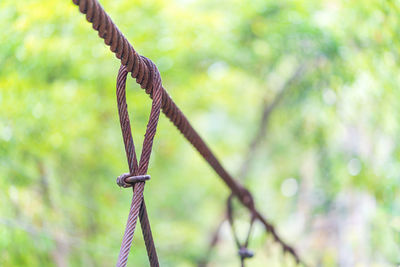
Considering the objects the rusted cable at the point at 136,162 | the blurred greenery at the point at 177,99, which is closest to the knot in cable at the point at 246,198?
the blurred greenery at the point at 177,99

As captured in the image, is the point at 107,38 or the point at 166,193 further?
the point at 166,193

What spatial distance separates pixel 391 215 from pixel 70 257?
1.15m

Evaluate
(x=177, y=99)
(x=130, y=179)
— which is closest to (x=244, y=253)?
(x=130, y=179)

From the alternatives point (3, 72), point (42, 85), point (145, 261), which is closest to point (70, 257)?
point (145, 261)

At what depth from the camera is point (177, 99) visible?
1.77 metres

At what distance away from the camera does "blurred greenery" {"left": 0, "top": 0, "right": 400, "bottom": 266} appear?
103cm

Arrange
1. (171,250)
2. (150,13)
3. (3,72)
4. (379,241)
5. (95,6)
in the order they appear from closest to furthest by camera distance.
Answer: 1. (95,6)
2. (3,72)
3. (150,13)
4. (379,241)
5. (171,250)

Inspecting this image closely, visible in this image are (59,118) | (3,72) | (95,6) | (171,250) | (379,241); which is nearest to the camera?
(95,6)

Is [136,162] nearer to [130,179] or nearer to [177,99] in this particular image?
[130,179]

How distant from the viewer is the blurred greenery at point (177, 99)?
1030 millimetres

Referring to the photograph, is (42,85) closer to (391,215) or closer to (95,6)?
(95,6)

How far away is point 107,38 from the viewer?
280 millimetres

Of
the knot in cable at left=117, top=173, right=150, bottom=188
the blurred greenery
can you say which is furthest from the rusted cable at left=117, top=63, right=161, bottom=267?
the blurred greenery

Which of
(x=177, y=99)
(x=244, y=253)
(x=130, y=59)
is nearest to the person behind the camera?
(x=130, y=59)
